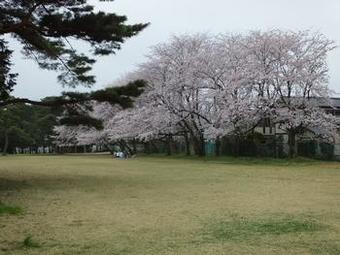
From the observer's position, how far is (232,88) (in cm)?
3441

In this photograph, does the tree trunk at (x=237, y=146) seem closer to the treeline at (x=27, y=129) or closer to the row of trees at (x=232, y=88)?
the row of trees at (x=232, y=88)

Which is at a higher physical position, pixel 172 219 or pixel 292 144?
pixel 292 144

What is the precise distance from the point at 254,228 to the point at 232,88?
26756 millimetres

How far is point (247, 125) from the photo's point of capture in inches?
1417

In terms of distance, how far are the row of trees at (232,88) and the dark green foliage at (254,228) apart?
849 inches

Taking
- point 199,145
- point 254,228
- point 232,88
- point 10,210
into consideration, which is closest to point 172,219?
point 254,228

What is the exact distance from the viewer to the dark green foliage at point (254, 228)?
753cm

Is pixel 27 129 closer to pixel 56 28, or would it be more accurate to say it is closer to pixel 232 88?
pixel 232 88

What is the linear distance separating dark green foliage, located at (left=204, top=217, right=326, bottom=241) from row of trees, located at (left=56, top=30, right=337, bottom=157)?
21576 millimetres

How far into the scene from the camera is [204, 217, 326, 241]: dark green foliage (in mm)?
7528

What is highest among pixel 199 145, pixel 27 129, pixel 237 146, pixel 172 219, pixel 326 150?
pixel 27 129

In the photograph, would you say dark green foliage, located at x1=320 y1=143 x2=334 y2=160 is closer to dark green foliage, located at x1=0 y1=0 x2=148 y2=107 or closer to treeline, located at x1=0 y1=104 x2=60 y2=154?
dark green foliage, located at x1=0 y1=0 x2=148 y2=107

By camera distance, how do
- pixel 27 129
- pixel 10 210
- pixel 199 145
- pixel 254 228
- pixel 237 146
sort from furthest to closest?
1. pixel 27 129
2. pixel 199 145
3. pixel 237 146
4. pixel 10 210
5. pixel 254 228

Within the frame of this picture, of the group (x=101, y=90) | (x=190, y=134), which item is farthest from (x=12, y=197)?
(x=190, y=134)
